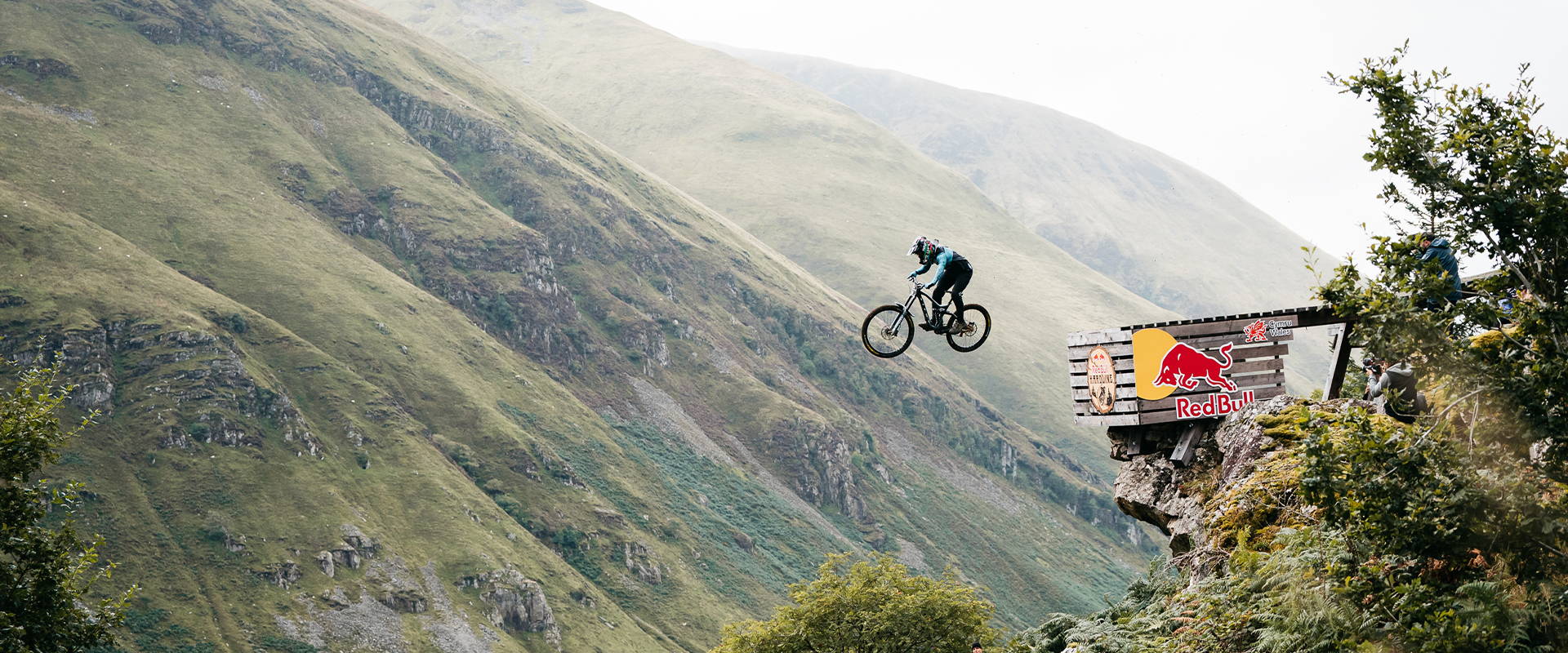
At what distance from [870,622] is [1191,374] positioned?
2864cm

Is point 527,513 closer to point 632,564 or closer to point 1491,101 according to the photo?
point 632,564

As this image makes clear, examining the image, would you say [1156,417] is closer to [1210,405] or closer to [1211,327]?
[1210,405]

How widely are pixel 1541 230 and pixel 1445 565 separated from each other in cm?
443

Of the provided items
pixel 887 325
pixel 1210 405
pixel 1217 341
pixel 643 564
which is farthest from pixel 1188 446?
pixel 643 564

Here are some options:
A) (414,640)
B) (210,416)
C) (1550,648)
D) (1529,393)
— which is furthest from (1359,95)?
(210,416)

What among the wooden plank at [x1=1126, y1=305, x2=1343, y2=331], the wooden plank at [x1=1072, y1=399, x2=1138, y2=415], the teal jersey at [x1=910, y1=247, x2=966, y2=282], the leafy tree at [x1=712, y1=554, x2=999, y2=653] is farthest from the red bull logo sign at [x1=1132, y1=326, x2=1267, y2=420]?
the leafy tree at [x1=712, y1=554, x2=999, y2=653]

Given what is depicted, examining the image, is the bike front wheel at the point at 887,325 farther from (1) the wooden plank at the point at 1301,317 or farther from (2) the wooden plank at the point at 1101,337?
(1) the wooden plank at the point at 1301,317

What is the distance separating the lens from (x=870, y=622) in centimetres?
4700

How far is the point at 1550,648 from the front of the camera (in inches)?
440

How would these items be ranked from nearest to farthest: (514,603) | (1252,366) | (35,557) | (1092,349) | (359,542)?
(1252,366), (35,557), (1092,349), (359,542), (514,603)

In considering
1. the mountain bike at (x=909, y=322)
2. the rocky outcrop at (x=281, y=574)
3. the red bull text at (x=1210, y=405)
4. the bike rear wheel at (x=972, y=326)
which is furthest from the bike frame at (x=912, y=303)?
the rocky outcrop at (x=281, y=574)

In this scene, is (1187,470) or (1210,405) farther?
(1187,470)

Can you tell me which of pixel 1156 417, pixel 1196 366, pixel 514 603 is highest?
pixel 1196 366

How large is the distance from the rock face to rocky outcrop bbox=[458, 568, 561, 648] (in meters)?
144
